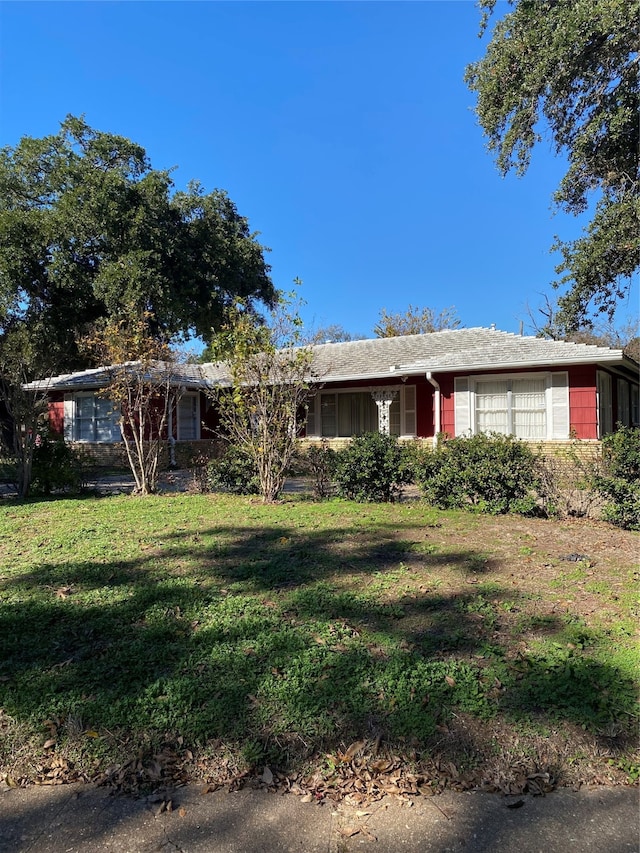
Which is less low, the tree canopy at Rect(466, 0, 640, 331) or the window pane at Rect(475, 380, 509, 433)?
the tree canopy at Rect(466, 0, 640, 331)

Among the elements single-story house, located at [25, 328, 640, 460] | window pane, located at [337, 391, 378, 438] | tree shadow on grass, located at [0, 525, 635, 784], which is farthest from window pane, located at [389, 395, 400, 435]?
tree shadow on grass, located at [0, 525, 635, 784]

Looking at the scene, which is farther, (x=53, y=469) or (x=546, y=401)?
(x=546, y=401)

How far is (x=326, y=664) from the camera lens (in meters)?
3.20

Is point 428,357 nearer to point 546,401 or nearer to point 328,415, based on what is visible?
point 546,401

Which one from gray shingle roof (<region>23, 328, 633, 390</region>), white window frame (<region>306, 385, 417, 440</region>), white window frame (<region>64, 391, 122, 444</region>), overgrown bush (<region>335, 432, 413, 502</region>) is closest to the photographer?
overgrown bush (<region>335, 432, 413, 502</region>)

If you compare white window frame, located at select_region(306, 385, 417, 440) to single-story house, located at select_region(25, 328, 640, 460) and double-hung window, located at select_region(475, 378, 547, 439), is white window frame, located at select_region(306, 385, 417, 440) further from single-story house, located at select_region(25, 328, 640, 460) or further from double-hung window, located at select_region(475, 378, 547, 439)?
double-hung window, located at select_region(475, 378, 547, 439)

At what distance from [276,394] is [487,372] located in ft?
27.8

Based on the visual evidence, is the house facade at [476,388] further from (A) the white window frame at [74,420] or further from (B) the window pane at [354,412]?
(A) the white window frame at [74,420]

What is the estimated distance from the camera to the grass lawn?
2.54 m

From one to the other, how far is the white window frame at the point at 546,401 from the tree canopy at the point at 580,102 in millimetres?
2492

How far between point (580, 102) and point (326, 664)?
1235 centimetres

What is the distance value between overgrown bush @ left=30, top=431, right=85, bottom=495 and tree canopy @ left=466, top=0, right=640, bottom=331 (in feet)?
36.1

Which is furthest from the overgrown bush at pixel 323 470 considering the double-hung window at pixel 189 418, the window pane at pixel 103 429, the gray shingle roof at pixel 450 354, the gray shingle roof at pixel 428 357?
the window pane at pixel 103 429

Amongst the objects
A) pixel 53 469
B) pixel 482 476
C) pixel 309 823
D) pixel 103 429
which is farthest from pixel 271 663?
pixel 103 429
